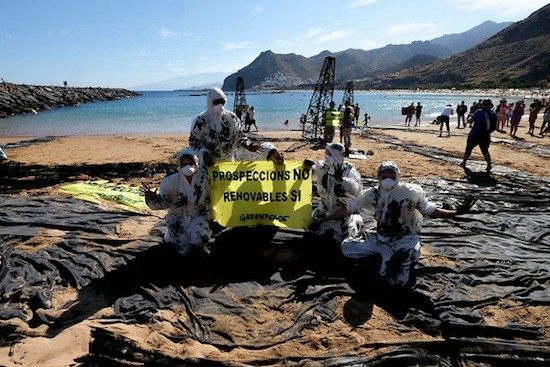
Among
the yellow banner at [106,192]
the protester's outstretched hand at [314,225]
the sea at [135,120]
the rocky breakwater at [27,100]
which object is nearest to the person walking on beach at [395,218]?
the protester's outstretched hand at [314,225]

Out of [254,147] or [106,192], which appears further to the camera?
[106,192]

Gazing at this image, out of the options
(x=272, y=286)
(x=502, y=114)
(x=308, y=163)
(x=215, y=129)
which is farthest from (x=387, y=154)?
(x=502, y=114)

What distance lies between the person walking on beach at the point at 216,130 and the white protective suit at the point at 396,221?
90.9 inches

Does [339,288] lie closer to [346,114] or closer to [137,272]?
[137,272]

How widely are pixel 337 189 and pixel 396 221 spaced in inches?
43.2

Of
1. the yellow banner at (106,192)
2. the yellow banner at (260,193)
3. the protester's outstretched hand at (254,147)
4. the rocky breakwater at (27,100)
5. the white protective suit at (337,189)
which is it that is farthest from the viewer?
the rocky breakwater at (27,100)

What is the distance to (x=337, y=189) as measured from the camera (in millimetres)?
5383

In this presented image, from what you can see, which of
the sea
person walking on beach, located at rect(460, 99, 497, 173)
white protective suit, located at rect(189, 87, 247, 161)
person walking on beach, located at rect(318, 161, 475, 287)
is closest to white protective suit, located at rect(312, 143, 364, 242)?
person walking on beach, located at rect(318, 161, 475, 287)

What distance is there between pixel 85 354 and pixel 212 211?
262 cm

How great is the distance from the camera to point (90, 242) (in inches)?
221

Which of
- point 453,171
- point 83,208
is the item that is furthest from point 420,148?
point 83,208

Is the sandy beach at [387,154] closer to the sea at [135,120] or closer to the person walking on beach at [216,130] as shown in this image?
the person walking on beach at [216,130]

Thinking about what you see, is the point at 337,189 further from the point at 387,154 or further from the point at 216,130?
the point at 387,154

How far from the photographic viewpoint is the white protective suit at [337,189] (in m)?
5.25
